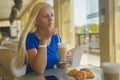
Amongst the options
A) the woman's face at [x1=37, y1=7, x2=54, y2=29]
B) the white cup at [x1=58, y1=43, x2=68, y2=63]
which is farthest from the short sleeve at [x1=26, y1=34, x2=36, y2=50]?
the white cup at [x1=58, y1=43, x2=68, y2=63]

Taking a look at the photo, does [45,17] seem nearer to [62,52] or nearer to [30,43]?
A: [30,43]

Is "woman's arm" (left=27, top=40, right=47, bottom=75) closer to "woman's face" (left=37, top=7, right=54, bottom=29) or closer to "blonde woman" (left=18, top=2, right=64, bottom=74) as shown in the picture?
"blonde woman" (left=18, top=2, right=64, bottom=74)

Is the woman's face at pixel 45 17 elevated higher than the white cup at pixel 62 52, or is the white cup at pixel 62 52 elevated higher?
the woman's face at pixel 45 17

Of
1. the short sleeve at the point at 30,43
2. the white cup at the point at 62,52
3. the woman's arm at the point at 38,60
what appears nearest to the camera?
the woman's arm at the point at 38,60

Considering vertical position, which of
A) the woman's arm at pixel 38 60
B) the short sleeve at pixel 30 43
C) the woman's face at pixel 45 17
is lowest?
the woman's arm at pixel 38 60

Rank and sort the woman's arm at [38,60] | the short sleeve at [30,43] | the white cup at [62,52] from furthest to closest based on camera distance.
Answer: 1. the white cup at [62,52]
2. the short sleeve at [30,43]
3. the woman's arm at [38,60]

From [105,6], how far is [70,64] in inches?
55.2

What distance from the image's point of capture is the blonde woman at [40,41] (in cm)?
167

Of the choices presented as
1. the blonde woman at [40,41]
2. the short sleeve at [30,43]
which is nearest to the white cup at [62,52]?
the blonde woman at [40,41]

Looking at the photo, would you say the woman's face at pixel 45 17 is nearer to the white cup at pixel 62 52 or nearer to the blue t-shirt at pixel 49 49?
the blue t-shirt at pixel 49 49

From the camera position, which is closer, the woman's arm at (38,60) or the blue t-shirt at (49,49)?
the woman's arm at (38,60)

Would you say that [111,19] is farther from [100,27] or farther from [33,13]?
[33,13]

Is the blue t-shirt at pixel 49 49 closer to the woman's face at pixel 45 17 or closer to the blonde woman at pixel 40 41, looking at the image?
the blonde woman at pixel 40 41

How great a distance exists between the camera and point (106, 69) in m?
1.18
